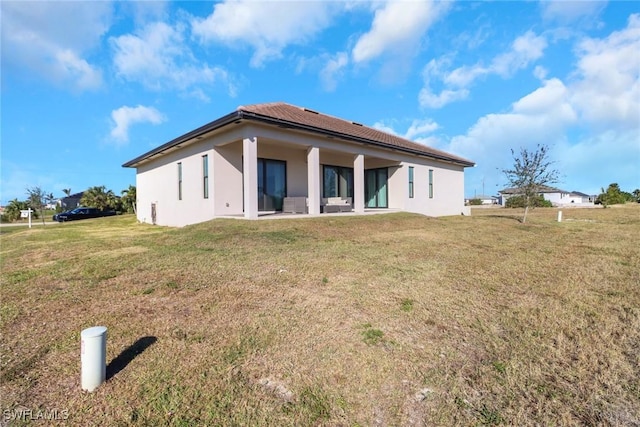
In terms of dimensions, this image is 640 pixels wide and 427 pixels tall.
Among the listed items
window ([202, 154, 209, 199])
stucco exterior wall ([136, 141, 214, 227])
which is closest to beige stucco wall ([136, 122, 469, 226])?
stucco exterior wall ([136, 141, 214, 227])

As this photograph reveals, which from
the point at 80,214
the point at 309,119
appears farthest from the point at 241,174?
the point at 80,214

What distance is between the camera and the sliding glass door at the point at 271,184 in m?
14.3

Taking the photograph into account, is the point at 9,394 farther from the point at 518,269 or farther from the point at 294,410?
the point at 518,269

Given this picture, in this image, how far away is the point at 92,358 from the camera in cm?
257

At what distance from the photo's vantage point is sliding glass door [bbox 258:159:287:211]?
14305 millimetres

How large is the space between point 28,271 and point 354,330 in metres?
6.64

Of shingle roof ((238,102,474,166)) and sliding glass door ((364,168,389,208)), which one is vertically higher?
shingle roof ((238,102,474,166))

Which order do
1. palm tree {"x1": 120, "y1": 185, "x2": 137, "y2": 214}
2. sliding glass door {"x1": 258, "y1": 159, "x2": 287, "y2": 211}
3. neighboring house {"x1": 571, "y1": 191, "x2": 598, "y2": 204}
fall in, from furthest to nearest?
neighboring house {"x1": 571, "y1": 191, "x2": 598, "y2": 204}
palm tree {"x1": 120, "y1": 185, "x2": 137, "y2": 214}
sliding glass door {"x1": 258, "y1": 159, "x2": 287, "y2": 211}

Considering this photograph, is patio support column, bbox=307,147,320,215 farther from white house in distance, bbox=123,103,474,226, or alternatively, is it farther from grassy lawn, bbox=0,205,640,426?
grassy lawn, bbox=0,205,640,426

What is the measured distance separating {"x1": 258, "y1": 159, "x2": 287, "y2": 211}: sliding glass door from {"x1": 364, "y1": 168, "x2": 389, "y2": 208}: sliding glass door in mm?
6851

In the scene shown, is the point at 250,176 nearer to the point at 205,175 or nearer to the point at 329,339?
the point at 205,175

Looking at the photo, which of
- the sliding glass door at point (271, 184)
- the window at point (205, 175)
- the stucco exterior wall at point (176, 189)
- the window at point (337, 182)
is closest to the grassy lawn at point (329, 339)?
the window at point (205, 175)
